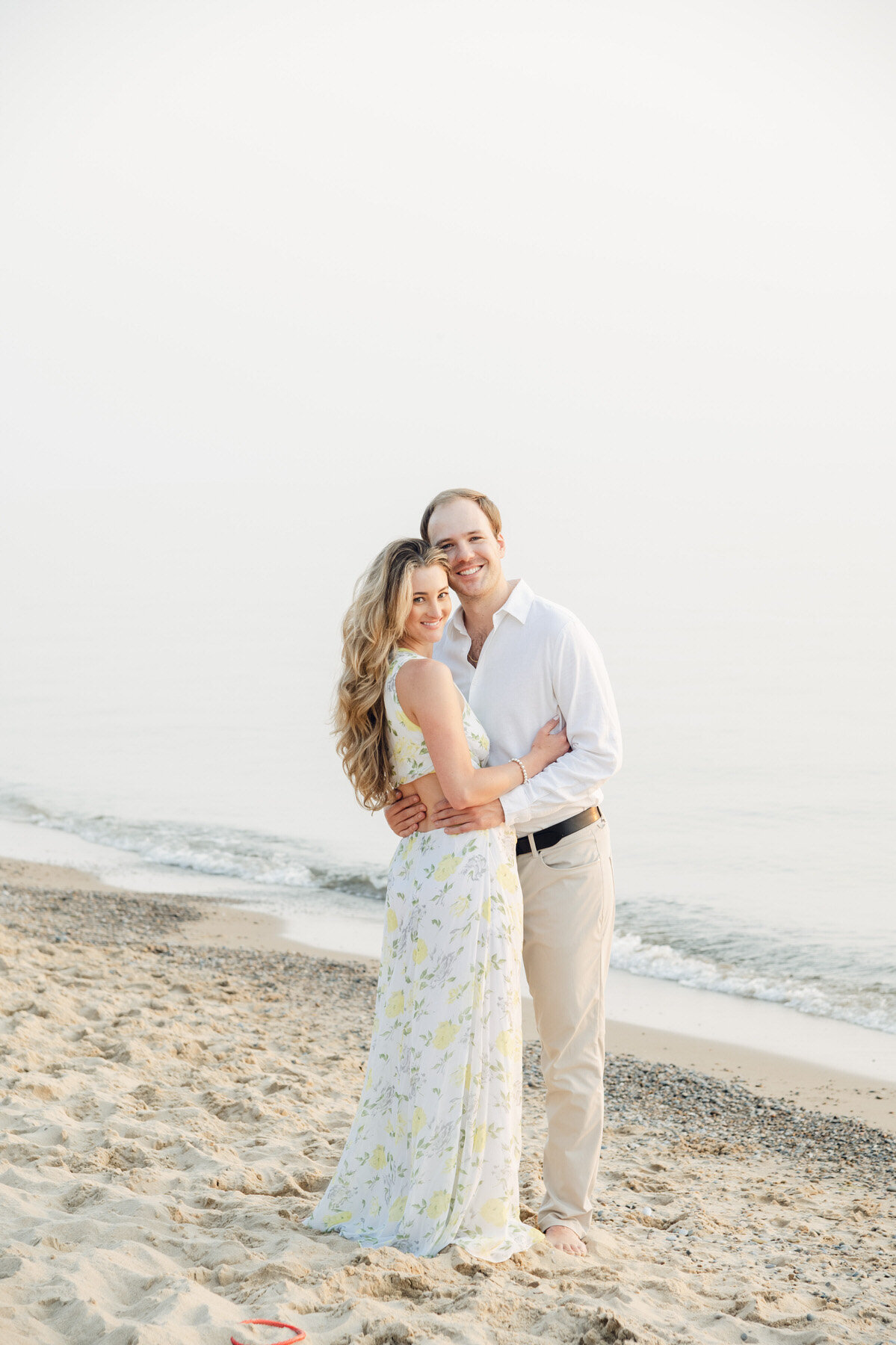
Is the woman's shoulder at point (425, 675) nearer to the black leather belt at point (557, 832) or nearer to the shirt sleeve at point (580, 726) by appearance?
the shirt sleeve at point (580, 726)

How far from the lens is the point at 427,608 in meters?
3.49

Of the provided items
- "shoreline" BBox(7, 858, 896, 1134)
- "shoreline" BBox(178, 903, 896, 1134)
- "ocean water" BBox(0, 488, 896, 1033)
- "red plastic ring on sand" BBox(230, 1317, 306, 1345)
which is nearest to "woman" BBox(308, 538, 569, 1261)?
"red plastic ring on sand" BBox(230, 1317, 306, 1345)

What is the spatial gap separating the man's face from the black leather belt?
80 centimetres

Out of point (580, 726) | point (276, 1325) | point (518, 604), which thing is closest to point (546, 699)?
point (580, 726)

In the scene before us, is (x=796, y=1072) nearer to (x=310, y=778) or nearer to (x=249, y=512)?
(x=310, y=778)

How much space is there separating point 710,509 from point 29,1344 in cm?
5483

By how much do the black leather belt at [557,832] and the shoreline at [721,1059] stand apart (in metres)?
3.04

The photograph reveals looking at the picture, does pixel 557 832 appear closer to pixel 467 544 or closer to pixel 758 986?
pixel 467 544

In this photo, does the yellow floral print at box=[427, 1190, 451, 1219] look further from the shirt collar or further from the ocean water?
the ocean water

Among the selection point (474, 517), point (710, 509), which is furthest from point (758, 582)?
point (474, 517)

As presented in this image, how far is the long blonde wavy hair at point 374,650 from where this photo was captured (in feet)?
11.2

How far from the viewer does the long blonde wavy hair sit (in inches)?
134

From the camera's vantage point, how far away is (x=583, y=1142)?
365cm

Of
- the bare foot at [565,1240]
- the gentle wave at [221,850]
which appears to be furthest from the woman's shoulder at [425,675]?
the gentle wave at [221,850]
